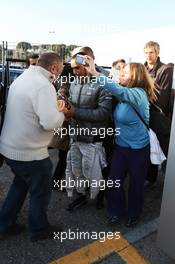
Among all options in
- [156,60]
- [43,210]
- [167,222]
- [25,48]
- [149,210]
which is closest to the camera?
[167,222]

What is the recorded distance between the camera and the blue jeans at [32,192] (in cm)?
249

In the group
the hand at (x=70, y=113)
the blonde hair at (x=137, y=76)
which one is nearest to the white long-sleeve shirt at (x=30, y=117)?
the hand at (x=70, y=113)

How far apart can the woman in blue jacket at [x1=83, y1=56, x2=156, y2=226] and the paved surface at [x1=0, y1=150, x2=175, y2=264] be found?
194 mm

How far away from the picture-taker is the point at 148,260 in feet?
8.15

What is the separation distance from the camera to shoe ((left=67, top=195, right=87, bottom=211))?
325 centimetres

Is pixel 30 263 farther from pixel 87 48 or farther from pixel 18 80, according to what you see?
pixel 87 48

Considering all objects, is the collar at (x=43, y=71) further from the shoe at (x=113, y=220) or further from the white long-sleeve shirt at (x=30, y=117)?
the shoe at (x=113, y=220)

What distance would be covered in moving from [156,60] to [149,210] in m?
1.82

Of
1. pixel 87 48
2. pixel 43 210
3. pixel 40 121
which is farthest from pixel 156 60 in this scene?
pixel 43 210

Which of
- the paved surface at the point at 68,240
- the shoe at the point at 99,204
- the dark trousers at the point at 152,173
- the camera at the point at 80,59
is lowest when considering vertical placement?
the paved surface at the point at 68,240

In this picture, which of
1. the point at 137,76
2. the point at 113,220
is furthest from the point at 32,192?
the point at 137,76

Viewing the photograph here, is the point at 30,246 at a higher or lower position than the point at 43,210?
lower

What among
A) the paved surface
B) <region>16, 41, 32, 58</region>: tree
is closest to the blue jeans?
the paved surface

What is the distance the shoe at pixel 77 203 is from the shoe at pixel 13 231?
1.91ft
